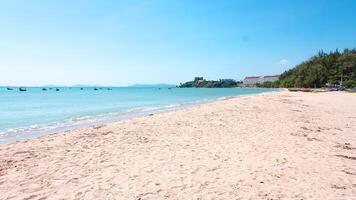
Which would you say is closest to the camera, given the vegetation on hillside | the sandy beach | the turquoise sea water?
the sandy beach

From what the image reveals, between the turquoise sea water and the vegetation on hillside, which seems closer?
the turquoise sea water

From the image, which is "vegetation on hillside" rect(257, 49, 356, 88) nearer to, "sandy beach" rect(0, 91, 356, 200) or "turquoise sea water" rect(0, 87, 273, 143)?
"turquoise sea water" rect(0, 87, 273, 143)

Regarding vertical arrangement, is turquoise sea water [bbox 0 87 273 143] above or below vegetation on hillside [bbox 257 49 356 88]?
below

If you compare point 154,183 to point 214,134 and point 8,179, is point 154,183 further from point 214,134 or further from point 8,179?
point 214,134

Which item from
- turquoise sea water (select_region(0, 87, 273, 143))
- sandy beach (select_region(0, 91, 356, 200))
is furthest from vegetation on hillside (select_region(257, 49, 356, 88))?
sandy beach (select_region(0, 91, 356, 200))

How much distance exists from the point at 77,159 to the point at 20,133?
8.56 meters

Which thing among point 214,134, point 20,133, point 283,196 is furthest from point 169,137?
point 20,133

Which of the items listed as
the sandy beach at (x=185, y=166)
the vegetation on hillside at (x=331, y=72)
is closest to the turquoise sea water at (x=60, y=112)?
the sandy beach at (x=185, y=166)

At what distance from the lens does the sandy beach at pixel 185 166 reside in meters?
5.51

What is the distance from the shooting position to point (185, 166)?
7.16 m

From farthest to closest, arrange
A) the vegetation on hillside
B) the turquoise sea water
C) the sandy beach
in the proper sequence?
the vegetation on hillside < the turquoise sea water < the sandy beach

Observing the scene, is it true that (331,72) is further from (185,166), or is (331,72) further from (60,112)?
(185,166)

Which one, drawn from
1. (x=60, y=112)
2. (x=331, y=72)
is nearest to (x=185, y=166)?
(x=60, y=112)

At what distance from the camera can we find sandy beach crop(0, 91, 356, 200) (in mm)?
5512
